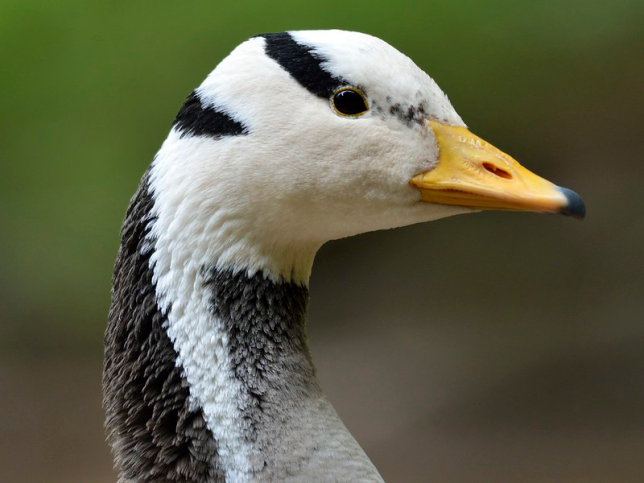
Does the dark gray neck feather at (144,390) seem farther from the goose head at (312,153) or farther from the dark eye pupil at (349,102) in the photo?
the dark eye pupil at (349,102)

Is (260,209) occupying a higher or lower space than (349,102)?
lower

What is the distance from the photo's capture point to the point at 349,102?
961 millimetres

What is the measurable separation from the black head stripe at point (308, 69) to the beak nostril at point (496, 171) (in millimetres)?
209

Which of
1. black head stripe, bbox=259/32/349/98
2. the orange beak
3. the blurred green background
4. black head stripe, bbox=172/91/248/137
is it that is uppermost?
black head stripe, bbox=259/32/349/98

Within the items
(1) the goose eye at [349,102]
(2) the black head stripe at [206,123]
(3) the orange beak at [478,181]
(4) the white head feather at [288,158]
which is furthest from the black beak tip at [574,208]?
(2) the black head stripe at [206,123]

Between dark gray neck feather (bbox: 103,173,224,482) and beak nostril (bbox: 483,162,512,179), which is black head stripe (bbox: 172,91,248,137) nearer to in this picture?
dark gray neck feather (bbox: 103,173,224,482)

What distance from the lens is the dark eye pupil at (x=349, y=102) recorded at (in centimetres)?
96

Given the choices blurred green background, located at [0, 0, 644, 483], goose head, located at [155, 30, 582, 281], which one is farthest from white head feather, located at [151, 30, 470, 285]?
blurred green background, located at [0, 0, 644, 483]

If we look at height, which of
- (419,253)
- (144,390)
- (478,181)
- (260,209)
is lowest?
(419,253)

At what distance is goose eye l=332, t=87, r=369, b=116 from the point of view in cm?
96

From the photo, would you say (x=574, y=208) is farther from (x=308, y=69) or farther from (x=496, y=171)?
(x=308, y=69)

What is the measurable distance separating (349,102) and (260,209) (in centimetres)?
18

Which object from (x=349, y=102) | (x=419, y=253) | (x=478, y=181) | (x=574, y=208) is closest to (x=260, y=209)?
(x=349, y=102)

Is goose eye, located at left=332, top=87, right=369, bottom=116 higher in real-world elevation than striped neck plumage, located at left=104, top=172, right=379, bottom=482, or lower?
higher
